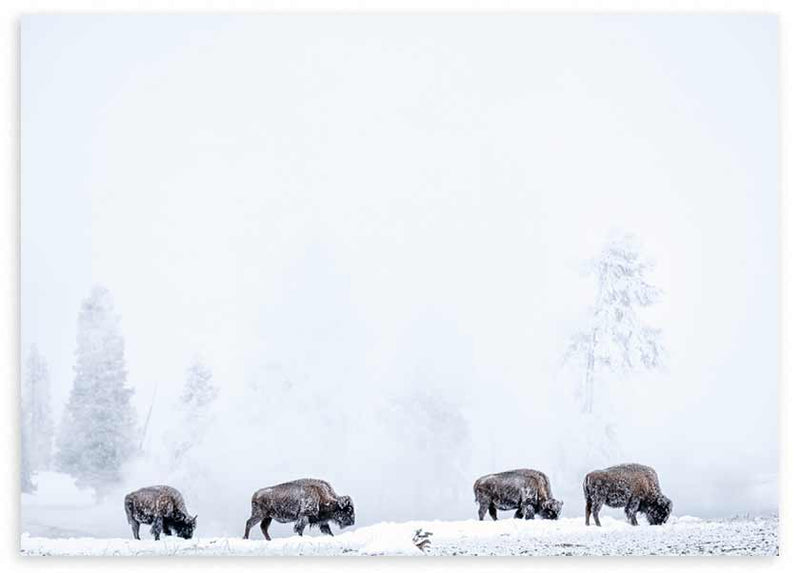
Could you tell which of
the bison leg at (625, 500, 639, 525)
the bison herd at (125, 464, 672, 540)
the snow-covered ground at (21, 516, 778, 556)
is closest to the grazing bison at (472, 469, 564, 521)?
the bison herd at (125, 464, 672, 540)

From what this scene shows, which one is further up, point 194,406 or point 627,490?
point 194,406

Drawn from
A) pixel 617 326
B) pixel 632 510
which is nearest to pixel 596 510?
pixel 632 510

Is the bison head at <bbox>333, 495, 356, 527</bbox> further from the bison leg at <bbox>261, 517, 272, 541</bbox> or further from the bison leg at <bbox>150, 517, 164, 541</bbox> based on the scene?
the bison leg at <bbox>150, 517, 164, 541</bbox>

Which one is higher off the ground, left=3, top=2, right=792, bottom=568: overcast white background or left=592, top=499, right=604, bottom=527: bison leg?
left=3, top=2, right=792, bottom=568: overcast white background

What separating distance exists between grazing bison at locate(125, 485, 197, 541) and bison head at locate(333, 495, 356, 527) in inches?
25.8

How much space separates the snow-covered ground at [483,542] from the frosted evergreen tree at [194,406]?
0.45 metres

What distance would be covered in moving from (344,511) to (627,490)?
4.31ft

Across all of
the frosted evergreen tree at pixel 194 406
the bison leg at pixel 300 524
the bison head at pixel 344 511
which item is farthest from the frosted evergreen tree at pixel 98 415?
the bison head at pixel 344 511

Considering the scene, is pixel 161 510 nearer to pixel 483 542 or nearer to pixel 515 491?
pixel 483 542

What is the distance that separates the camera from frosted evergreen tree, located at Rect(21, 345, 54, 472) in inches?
220

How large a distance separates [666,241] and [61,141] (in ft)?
9.38

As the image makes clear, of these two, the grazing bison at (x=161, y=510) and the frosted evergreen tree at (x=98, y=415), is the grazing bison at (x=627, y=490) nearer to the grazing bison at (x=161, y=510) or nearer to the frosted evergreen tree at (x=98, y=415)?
the grazing bison at (x=161, y=510)

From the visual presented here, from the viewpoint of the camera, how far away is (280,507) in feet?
18.4

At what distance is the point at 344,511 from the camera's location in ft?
18.4
